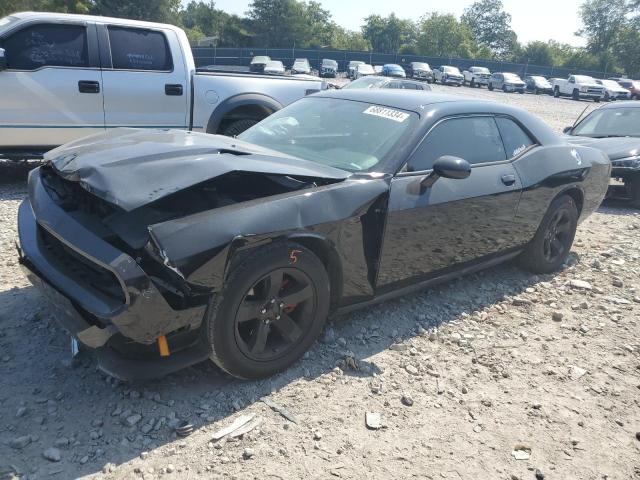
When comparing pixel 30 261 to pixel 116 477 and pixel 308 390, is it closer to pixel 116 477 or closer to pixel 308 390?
pixel 116 477

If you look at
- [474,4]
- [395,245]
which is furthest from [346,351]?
[474,4]

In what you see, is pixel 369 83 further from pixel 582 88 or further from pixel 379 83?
pixel 582 88

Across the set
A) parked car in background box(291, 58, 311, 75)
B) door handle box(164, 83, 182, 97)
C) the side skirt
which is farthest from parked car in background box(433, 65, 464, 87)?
the side skirt

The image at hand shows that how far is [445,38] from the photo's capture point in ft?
262

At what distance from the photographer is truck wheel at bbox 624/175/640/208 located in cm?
734

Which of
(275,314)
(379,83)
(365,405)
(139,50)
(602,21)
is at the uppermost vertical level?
(602,21)

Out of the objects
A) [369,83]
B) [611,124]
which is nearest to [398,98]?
[611,124]

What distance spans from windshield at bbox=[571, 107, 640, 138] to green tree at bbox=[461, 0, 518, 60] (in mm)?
93907

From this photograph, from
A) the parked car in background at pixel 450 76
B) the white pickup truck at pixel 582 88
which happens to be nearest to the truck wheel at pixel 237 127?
the white pickup truck at pixel 582 88

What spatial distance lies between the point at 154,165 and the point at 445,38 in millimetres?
85512

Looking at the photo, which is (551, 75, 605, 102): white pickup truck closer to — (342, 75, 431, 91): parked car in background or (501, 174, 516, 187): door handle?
(342, 75, 431, 91): parked car in background

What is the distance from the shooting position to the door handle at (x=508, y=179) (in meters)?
3.93

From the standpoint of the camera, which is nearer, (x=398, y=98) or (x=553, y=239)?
(x=398, y=98)

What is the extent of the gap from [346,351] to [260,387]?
66 centimetres
